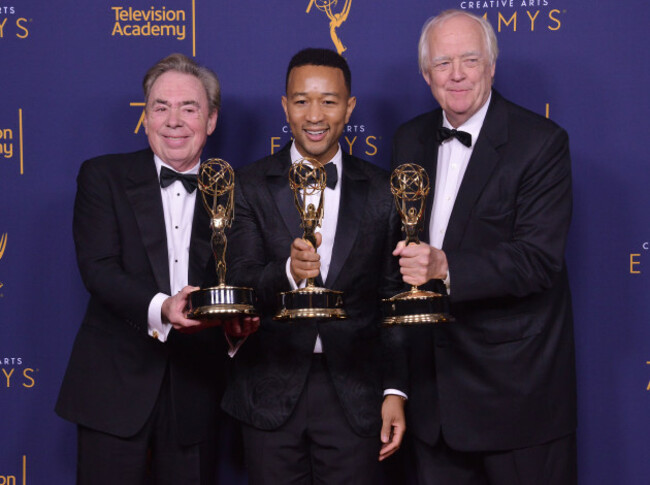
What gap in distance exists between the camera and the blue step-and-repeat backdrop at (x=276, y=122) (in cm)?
306

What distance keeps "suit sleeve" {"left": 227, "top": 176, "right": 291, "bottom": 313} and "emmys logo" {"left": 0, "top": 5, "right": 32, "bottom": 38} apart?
1.38 m

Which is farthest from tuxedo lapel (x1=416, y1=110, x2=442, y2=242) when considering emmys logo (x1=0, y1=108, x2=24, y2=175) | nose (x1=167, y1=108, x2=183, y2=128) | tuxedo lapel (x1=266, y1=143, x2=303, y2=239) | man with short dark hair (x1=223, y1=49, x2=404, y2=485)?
emmys logo (x1=0, y1=108, x2=24, y2=175)

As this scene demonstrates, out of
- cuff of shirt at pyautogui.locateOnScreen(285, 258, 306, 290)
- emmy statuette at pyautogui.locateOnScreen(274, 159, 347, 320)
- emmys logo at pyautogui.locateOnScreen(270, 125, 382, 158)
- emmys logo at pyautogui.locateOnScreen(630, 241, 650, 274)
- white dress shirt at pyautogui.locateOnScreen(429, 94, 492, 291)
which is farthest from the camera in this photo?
emmys logo at pyautogui.locateOnScreen(270, 125, 382, 158)

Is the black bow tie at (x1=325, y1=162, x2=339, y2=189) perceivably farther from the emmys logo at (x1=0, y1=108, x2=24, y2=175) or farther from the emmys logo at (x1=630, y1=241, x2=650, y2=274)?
the emmys logo at (x1=0, y1=108, x2=24, y2=175)

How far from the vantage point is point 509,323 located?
2.41m

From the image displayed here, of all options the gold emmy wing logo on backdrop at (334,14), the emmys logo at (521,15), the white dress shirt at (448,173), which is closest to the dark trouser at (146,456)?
the white dress shirt at (448,173)

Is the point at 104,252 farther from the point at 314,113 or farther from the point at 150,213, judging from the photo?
the point at 314,113

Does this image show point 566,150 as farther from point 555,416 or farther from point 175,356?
point 175,356

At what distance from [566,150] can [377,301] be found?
710 mm

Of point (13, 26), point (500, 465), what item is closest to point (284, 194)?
point (500, 465)

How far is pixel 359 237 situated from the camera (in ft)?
7.80

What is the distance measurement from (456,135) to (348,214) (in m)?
0.42

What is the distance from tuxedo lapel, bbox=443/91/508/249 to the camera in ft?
7.90

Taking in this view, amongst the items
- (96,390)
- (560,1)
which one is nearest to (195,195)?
(96,390)
